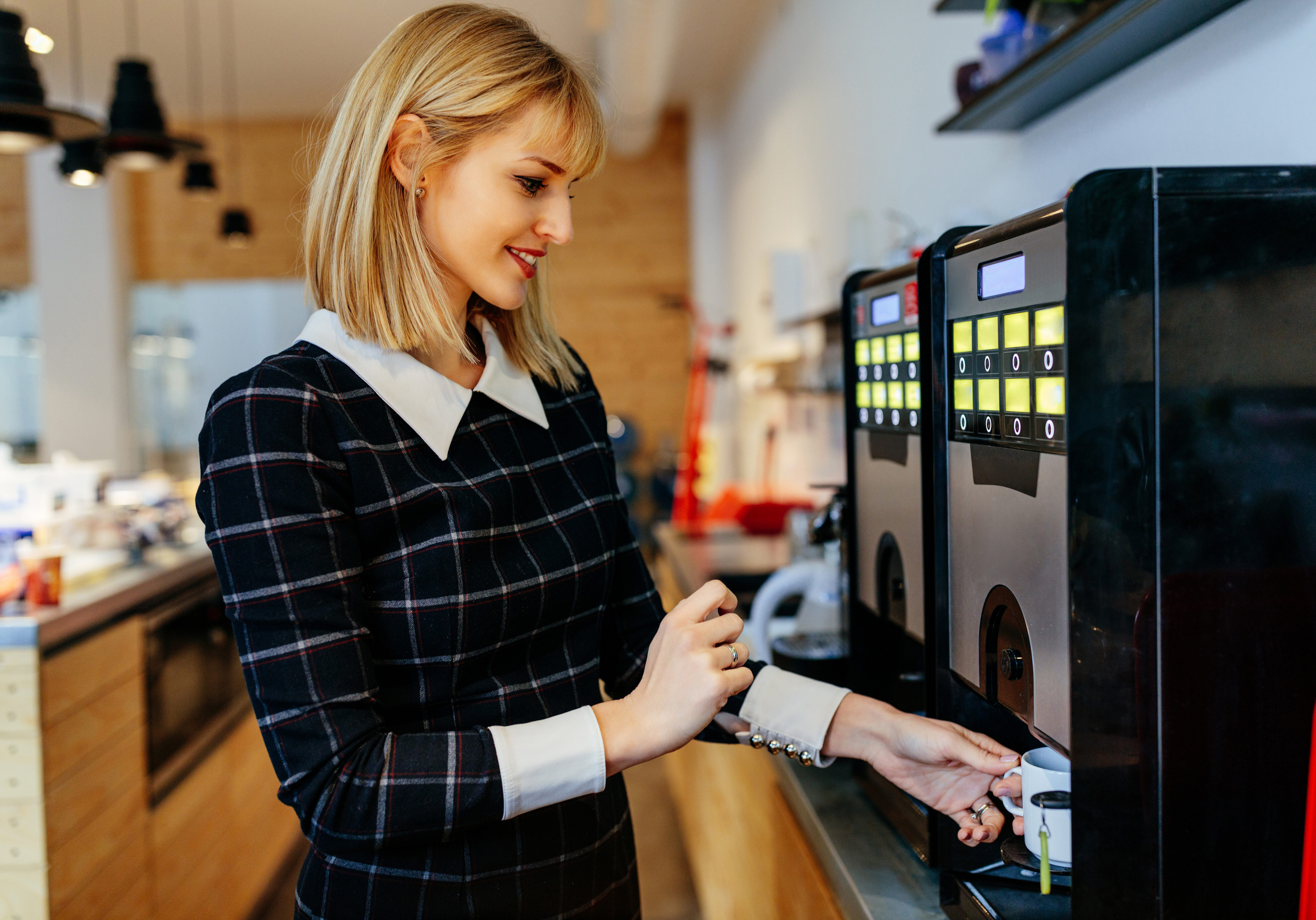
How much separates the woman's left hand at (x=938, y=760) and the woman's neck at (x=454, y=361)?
0.55 m

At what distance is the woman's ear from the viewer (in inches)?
38.0

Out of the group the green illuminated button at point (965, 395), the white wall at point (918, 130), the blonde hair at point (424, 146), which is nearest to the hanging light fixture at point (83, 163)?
the white wall at point (918, 130)

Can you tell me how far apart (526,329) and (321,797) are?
1.94ft

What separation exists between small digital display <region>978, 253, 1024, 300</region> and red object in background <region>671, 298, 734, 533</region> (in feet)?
8.67

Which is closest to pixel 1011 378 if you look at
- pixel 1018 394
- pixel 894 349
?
pixel 1018 394

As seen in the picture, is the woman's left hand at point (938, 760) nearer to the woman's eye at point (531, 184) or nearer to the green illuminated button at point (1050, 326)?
the green illuminated button at point (1050, 326)

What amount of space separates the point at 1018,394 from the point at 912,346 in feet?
0.74

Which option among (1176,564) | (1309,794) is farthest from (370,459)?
(1309,794)

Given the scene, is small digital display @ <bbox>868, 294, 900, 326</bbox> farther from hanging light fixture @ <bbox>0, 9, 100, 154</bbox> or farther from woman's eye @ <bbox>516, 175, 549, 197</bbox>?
hanging light fixture @ <bbox>0, 9, 100, 154</bbox>

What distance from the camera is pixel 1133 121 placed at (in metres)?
1.45

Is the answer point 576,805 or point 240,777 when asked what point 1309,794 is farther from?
point 240,777

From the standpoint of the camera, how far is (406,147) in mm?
977

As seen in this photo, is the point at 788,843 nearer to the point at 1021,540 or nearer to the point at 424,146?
the point at 1021,540

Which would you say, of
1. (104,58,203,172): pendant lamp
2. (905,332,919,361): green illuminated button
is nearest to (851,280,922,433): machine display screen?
(905,332,919,361): green illuminated button
